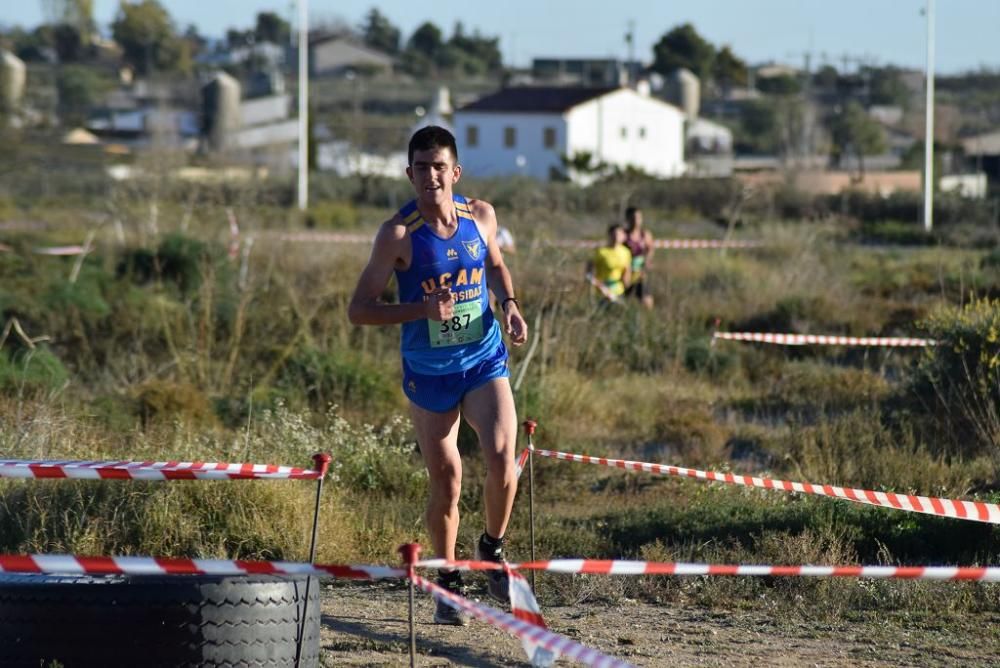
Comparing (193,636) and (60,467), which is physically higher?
(60,467)

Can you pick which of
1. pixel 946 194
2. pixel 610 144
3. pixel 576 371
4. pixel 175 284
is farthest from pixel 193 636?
pixel 610 144

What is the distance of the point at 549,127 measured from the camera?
78438mm

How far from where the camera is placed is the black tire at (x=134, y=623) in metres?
5.04

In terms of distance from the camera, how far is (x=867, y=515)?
25.8 ft

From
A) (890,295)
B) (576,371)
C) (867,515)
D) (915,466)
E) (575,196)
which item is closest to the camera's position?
(867,515)

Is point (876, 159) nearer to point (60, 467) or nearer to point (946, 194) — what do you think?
point (946, 194)

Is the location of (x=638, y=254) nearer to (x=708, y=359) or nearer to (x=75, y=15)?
(x=708, y=359)

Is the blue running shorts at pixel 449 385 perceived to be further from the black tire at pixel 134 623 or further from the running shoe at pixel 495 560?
the black tire at pixel 134 623

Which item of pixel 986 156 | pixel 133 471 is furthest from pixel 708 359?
pixel 986 156

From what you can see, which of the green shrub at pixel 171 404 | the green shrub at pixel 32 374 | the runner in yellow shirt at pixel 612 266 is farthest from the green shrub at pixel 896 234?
the green shrub at pixel 32 374

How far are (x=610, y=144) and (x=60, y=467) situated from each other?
77575 millimetres

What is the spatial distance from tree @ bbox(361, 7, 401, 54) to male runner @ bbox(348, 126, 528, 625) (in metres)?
155

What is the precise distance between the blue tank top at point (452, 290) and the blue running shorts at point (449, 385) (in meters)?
0.02

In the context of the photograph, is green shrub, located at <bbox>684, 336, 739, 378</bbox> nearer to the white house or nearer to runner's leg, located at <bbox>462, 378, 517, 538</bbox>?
runner's leg, located at <bbox>462, 378, 517, 538</bbox>
